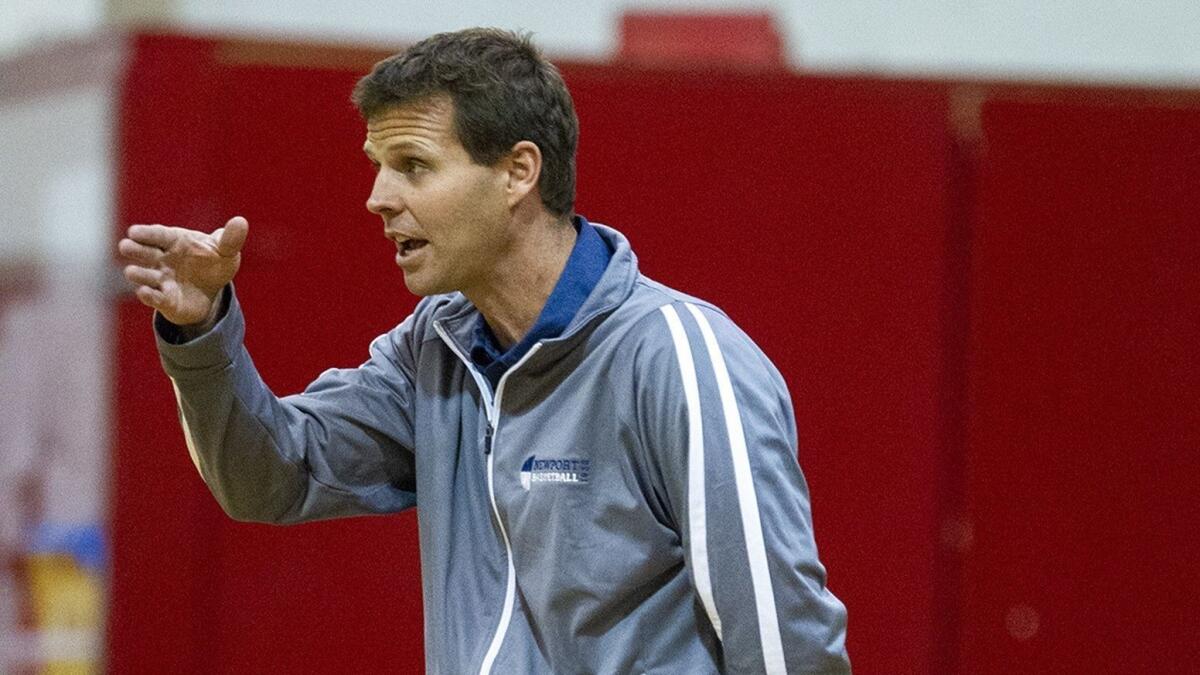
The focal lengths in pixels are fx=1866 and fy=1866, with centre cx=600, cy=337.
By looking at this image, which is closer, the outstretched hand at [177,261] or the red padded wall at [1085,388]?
the outstretched hand at [177,261]

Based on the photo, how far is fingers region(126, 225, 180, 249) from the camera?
2256 mm

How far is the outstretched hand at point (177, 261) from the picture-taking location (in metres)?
2.25

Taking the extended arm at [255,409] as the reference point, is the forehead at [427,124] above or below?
above

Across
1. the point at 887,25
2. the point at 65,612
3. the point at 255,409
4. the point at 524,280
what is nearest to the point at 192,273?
the point at 255,409

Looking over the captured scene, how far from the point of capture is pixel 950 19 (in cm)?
545

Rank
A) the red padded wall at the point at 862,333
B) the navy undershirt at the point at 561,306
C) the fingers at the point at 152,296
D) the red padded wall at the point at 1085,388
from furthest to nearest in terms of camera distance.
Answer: the red padded wall at the point at 1085,388
the red padded wall at the point at 862,333
the navy undershirt at the point at 561,306
the fingers at the point at 152,296

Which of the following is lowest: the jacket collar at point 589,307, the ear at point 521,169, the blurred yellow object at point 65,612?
the blurred yellow object at point 65,612

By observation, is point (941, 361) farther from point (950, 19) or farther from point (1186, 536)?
point (950, 19)

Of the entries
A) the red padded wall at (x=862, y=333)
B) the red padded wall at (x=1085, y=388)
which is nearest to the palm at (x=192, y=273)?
the red padded wall at (x=862, y=333)

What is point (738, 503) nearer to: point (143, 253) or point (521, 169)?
point (521, 169)

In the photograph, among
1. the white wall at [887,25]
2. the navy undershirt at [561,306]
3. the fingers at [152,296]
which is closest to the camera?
the fingers at [152,296]

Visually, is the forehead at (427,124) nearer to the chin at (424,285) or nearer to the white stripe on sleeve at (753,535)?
the chin at (424,285)

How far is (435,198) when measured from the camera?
235 cm

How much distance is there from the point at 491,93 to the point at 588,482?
511 mm
